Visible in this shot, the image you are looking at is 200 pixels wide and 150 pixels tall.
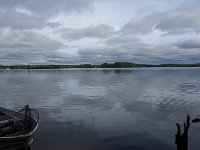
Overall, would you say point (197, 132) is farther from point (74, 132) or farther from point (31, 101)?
point (31, 101)

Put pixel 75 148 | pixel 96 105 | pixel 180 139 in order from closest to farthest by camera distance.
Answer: pixel 180 139 < pixel 75 148 < pixel 96 105

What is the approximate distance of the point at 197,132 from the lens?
3083 centimetres

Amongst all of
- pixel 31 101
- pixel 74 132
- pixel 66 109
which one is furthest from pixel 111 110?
pixel 31 101

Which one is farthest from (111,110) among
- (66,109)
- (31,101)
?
(31,101)

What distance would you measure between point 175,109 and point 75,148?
2382 centimetres

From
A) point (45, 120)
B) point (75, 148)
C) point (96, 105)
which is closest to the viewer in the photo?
point (75, 148)

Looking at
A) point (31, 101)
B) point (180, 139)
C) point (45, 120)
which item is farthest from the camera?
point (31, 101)

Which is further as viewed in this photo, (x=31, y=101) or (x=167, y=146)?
(x=31, y=101)

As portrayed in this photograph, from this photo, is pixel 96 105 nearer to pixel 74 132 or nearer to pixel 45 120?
pixel 45 120

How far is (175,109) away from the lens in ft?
148

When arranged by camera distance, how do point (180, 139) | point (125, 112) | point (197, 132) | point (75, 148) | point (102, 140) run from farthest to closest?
point (125, 112)
point (197, 132)
point (102, 140)
point (75, 148)
point (180, 139)

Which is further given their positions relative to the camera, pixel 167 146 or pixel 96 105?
pixel 96 105

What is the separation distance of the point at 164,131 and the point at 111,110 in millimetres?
14469

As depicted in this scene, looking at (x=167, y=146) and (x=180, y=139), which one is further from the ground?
(x=180, y=139)
